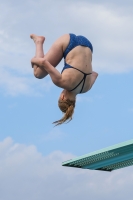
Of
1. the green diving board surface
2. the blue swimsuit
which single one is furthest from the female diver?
the green diving board surface

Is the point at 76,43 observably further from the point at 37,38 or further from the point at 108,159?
the point at 108,159

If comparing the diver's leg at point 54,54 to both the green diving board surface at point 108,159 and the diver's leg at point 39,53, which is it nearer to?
the diver's leg at point 39,53

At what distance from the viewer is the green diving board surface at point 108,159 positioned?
17.4 m

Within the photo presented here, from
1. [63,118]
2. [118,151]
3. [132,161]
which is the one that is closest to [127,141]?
[118,151]

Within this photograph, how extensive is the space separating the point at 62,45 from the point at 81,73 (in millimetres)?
725

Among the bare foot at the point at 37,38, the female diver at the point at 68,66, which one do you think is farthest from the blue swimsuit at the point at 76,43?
the bare foot at the point at 37,38

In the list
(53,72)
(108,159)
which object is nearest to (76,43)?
(53,72)

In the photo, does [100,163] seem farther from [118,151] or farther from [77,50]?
[77,50]

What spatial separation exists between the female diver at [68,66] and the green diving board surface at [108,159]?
370cm

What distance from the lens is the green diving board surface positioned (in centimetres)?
1738

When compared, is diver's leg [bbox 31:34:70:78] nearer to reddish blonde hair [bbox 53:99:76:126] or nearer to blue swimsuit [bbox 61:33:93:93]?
blue swimsuit [bbox 61:33:93:93]

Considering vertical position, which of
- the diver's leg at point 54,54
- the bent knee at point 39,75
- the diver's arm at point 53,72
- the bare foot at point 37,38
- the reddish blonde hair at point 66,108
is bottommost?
the reddish blonde hair at point 66,108

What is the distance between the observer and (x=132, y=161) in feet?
62.8

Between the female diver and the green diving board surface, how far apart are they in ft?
12.1
